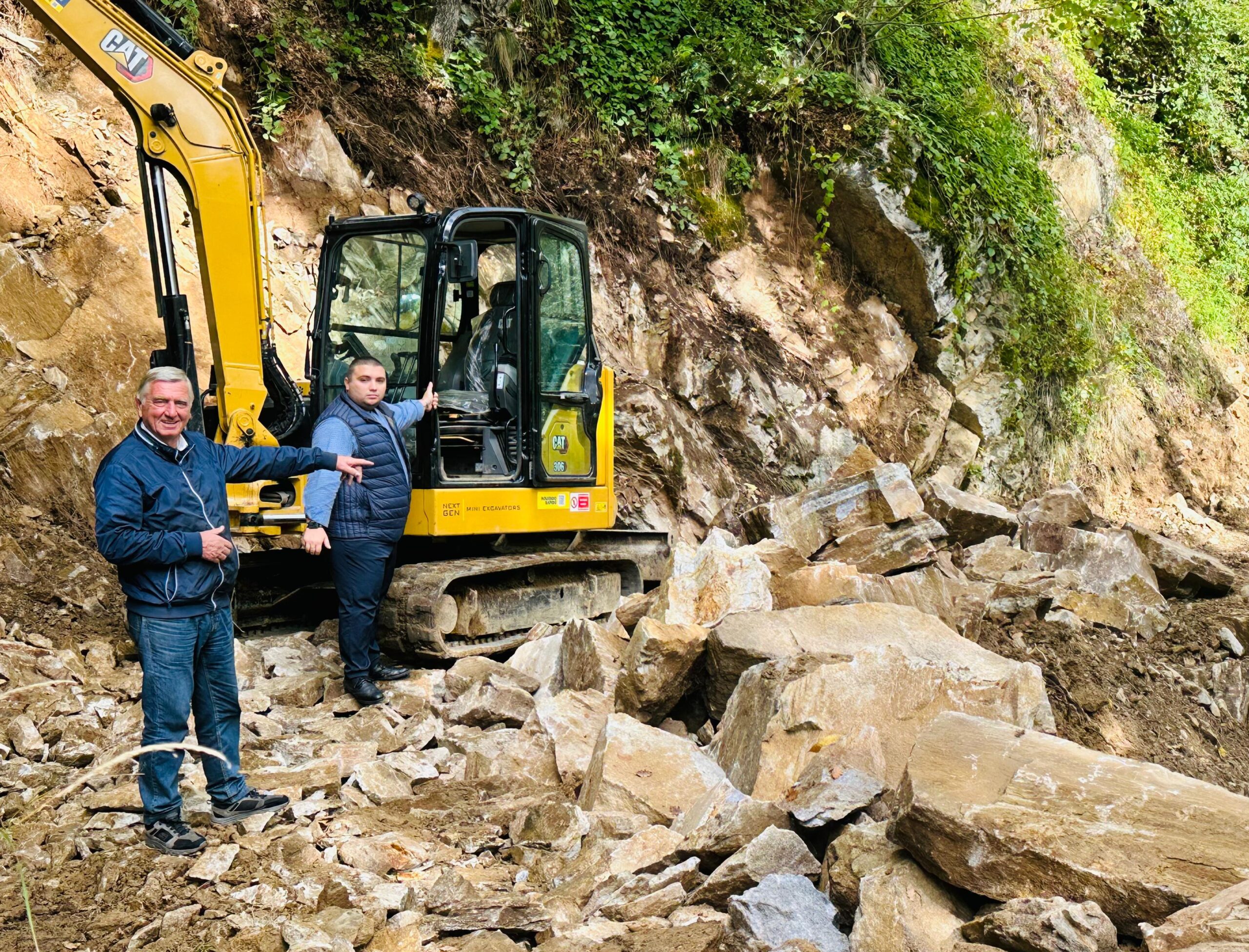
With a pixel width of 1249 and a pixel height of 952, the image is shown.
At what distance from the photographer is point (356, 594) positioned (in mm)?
5852

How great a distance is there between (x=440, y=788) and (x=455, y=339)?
327 cm

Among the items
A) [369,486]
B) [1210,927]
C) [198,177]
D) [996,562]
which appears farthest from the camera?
[996,562]

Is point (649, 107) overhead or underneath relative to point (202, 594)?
overhead

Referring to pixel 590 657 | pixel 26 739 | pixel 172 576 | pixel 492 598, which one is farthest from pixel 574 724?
Answer: pixel 26 739

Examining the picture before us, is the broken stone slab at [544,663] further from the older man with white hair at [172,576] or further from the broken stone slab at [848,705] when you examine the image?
the older man with white hair at [172,576]

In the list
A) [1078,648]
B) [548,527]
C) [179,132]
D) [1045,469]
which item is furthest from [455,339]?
[1045,469]

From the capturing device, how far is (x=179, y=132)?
5977mm

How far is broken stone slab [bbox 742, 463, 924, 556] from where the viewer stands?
820cm

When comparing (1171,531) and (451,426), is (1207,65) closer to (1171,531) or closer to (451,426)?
(1171,531)

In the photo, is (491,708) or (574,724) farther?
(491,708)

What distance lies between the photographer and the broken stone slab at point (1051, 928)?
2484 millimetres

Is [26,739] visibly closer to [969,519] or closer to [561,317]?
[561,317]

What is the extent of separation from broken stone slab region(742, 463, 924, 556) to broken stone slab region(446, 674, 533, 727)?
330cm

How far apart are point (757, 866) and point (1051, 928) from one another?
0.95 m
